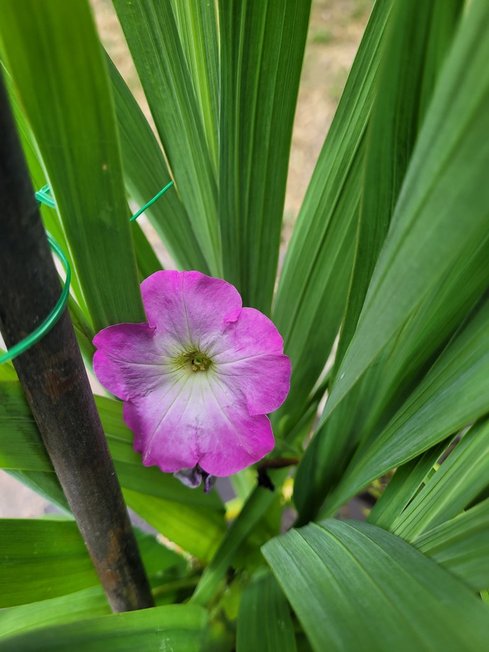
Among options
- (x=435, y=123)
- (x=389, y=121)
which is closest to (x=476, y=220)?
(x=435, y=123)

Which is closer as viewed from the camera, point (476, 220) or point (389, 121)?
point (476, 220)

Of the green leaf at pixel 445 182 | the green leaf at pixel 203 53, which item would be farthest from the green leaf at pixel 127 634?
the green leaf at pixel 203 53

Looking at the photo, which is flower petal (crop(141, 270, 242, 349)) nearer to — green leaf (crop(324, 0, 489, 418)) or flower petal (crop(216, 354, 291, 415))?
flower petal (crop(216, 354, 291, 415))

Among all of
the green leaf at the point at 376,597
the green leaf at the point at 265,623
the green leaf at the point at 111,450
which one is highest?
the green leaf at the point at 376,597

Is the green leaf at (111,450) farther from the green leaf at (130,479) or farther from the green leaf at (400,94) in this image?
the green leaf at (400,94)

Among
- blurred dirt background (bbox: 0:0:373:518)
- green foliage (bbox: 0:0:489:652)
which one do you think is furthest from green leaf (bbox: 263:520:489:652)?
blurred dirt background (bbox: 0:0:373:518)

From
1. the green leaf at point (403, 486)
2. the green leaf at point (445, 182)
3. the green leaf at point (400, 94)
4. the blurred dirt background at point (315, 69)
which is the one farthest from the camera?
the blurred dirt background at point (315, 69)

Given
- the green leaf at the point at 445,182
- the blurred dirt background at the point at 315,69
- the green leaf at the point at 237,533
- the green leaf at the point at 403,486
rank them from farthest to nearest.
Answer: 1. the blurred dirt background at the point at 315,69
2. the green leaf at the point at 237,533
3. the green leaf at the point at 403,486
4. the green leaf at the point at 445,182

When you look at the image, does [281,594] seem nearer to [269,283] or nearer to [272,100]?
[269,283]
